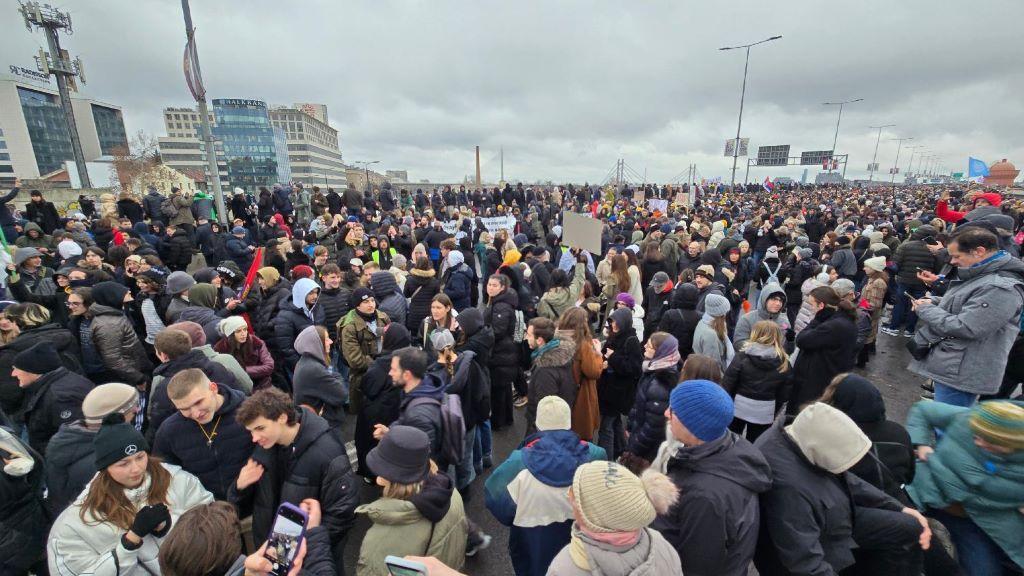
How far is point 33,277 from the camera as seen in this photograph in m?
6.30

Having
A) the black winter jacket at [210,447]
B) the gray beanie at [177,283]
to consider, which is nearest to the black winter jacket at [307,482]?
the black winter jacket at [210,447]

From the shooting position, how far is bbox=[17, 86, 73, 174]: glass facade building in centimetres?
8994

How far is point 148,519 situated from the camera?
82.5 inches

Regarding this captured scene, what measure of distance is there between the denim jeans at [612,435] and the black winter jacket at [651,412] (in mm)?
845

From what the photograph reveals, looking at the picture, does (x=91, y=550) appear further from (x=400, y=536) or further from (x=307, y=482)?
(x=400, y=536)

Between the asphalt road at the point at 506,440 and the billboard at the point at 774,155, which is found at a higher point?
the billboard at the point at 774,155

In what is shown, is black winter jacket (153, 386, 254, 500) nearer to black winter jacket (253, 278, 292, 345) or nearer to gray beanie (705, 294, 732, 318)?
black winter jacket (253, 278, 292, 345)

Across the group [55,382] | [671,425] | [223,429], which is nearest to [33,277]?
[55,382]

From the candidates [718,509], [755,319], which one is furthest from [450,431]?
[755,319]

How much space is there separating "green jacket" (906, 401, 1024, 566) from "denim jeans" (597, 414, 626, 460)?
2.40m

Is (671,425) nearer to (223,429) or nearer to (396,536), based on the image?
(396,536)

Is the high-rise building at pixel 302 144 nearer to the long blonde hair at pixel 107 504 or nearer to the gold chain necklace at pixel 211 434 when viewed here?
the gold chain necklace at pixel 211 434

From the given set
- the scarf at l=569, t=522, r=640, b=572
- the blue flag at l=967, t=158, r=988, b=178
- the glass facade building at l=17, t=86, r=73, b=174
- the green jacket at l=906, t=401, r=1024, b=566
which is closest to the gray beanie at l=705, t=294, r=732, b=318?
the green jacket at l=906, t=401, r=1024, b=566

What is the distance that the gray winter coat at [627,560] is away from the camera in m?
1.63
